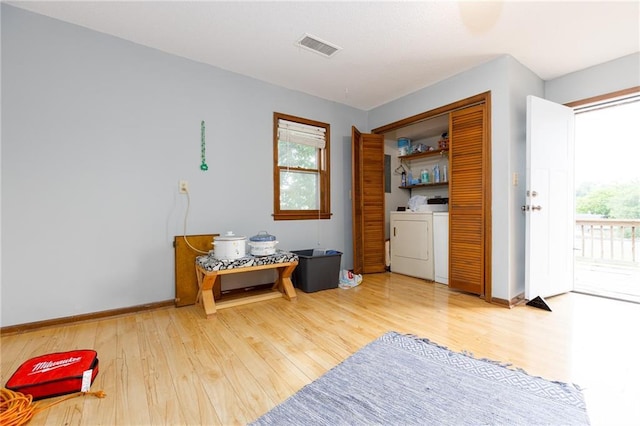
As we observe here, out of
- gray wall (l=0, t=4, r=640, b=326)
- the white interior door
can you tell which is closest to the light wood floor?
the white interior door

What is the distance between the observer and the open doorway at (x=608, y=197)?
3.78 meters

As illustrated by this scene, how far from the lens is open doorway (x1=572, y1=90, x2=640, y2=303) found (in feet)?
12.4

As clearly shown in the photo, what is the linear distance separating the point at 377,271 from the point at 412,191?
5.02ft

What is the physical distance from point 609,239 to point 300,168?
4939 millimetres

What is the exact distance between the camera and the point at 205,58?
2.71 m

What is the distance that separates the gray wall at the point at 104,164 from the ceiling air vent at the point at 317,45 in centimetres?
90

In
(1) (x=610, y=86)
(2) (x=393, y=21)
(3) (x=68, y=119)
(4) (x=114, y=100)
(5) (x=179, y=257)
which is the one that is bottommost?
(5) (x=179, y=257)

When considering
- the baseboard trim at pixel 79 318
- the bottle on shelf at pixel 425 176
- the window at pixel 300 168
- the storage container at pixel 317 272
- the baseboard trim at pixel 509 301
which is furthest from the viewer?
the bottle on shelf at pixel 425 176

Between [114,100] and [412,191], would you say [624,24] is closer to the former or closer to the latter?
[412,191]

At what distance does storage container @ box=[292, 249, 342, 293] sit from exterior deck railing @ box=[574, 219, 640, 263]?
3781 millimetres

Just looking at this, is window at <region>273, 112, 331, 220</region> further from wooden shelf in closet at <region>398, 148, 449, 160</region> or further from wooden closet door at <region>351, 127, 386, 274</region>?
wooden shelf in closet at <region>398, 148, 449, 160</region>

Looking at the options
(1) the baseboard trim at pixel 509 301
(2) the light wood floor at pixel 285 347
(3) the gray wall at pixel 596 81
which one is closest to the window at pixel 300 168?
(2) the light wood floor at pixel 285 347

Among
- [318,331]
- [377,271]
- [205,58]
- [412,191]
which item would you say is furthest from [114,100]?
[412,191]

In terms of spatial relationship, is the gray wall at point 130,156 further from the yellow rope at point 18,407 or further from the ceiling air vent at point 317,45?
the yellow rope at point 18,407
